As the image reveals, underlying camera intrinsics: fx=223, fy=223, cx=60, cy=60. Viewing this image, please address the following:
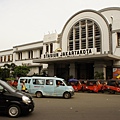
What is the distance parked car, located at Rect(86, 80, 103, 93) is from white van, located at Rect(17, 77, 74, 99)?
659 cm

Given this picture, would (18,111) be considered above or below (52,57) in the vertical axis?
below

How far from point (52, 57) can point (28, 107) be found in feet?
71.4

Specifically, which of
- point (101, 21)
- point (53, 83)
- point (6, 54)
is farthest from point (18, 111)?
point (6, 54)

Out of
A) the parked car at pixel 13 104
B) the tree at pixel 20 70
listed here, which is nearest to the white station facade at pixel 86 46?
the tree at pixel 20 70

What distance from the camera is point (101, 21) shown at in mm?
30453

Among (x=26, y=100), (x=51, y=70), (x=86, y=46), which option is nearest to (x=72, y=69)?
(x=86, y=46)

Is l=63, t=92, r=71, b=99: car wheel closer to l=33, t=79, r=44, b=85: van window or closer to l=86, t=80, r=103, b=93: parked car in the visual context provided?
l=33, t=79, r=44, b=85: van window

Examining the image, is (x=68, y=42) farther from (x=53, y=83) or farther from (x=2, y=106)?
(x=2, y=106)

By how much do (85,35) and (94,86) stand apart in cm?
994

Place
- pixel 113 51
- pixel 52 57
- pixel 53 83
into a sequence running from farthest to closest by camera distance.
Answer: pixel 52 57 < pixel 113 51 < pixel 53 83

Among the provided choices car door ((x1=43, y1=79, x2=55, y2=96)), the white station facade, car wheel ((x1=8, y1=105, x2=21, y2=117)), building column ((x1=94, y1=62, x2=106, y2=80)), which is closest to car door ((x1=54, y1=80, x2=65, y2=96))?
car door ((x1=43, y1=79, x2=55, y2=96))

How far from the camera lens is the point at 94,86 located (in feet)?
78.9

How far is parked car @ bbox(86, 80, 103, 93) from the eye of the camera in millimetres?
23984

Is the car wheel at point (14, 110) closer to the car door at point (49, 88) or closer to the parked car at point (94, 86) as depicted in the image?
the car door at point (49, 88)
